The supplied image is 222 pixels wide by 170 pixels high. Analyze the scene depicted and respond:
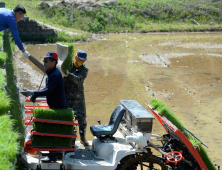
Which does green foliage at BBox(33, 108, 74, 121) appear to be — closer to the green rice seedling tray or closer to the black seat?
the green rice seedling tray

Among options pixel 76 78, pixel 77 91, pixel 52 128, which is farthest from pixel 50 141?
pixel 77 91

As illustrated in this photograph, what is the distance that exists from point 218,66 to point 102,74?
6.53 m

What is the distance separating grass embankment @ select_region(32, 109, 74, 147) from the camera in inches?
156

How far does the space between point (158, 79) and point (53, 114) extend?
8.79m

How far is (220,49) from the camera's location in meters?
20.1

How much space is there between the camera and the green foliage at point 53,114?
3922 millimetres

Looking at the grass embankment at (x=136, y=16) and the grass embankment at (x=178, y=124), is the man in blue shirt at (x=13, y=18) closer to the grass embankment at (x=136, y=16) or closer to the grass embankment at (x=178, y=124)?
the grass embankment at (x=178, y=124)

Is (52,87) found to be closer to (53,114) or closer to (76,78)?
(53,114)

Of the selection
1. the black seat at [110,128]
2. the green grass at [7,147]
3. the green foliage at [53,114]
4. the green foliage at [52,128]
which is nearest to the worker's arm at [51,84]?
the green foliage at [53,114]

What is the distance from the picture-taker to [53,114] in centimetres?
397

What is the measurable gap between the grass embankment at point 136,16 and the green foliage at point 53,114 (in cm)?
2101

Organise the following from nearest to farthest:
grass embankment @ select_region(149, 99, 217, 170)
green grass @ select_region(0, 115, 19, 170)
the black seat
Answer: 1. green grass @ select_region(0, 115, 19, 170)
2. the black seat
3. grass embankment @ select_region(149, 99, 217, 170)

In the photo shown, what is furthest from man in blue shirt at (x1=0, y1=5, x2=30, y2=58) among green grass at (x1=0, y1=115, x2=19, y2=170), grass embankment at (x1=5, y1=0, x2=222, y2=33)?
grass embankment at (x1=5, y1=0, x2=222, y2=33)

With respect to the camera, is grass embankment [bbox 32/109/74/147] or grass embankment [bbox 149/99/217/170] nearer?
grass embankment [bbox 32/109/74/147]
